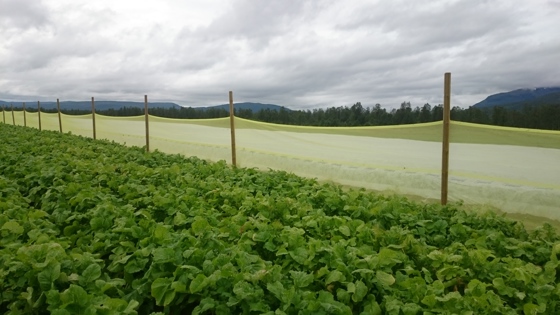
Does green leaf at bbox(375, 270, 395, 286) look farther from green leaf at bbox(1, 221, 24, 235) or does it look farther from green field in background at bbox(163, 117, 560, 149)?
green field in background at bbox(163, 117, 560, 149)

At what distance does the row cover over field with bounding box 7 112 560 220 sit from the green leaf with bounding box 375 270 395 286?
430 cm

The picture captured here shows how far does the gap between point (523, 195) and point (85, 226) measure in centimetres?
602

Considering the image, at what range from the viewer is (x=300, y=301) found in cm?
238

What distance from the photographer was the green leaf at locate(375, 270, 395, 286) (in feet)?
9.07

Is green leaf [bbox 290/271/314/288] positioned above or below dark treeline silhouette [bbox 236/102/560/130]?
below

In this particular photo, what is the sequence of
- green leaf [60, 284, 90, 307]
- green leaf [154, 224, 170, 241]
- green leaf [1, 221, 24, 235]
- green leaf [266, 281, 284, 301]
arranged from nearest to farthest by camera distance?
green leaf [60, 284, 90, 307] < green leaf [266, 281, 284, 301] < green leaf [154, 224, 170, 241] < green leaf [1, 221, 24, 235]

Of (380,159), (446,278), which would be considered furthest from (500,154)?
(446,278)

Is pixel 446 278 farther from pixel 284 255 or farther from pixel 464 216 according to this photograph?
pixel 464 216

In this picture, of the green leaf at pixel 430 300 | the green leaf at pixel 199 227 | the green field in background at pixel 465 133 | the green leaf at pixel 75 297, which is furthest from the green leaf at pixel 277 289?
the green field in background at pixel 465 133

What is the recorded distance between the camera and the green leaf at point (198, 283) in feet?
8.04

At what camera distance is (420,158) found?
743 centimetres

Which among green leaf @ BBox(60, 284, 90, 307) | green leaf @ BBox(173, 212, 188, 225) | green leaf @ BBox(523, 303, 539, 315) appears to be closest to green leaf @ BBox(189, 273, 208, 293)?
green leaf @ BBox(60, 284, 90, 307)

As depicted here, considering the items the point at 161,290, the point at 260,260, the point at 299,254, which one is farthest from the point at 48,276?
the point at 299,254

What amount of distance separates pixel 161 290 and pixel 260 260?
744 millimetres
